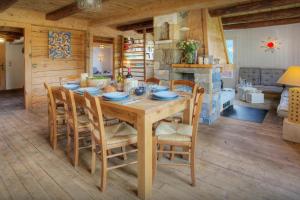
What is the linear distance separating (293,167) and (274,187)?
1.99ft

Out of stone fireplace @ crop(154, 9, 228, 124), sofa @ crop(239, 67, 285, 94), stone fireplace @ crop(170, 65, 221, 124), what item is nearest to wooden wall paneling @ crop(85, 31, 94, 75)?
stone fireplace @ crop(154, 9, 228, 124)

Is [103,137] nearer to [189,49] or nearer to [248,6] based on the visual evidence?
[189,49]

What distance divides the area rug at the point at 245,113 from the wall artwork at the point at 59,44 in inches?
179

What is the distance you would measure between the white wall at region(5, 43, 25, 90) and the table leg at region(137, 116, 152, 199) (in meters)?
9.48

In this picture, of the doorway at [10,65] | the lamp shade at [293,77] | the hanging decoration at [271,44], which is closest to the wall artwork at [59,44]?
the doorway at [10,65]

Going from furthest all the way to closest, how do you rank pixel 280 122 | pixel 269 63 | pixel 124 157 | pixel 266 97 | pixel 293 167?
pixel 269 63
pixel 266 97
pixel 280 122
pixel 124 157
pixel 293 167

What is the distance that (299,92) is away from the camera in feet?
10.5

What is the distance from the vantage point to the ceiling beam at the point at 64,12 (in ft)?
15.0

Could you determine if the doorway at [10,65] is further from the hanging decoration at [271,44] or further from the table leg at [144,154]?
the hanging decoration at [271,44]

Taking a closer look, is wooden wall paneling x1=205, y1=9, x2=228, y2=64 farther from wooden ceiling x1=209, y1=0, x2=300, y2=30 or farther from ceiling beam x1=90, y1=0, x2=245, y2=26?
ceiling beam x1=90, y1=0, x2=245, y2=26

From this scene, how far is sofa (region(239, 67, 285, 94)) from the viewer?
7317 millimetres

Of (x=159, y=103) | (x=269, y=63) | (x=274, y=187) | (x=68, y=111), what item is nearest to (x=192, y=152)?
(x=159, y=103)

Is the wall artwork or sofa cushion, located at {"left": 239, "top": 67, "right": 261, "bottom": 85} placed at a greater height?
the wall artwork

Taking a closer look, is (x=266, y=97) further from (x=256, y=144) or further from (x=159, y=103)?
(x=159, y=103)
